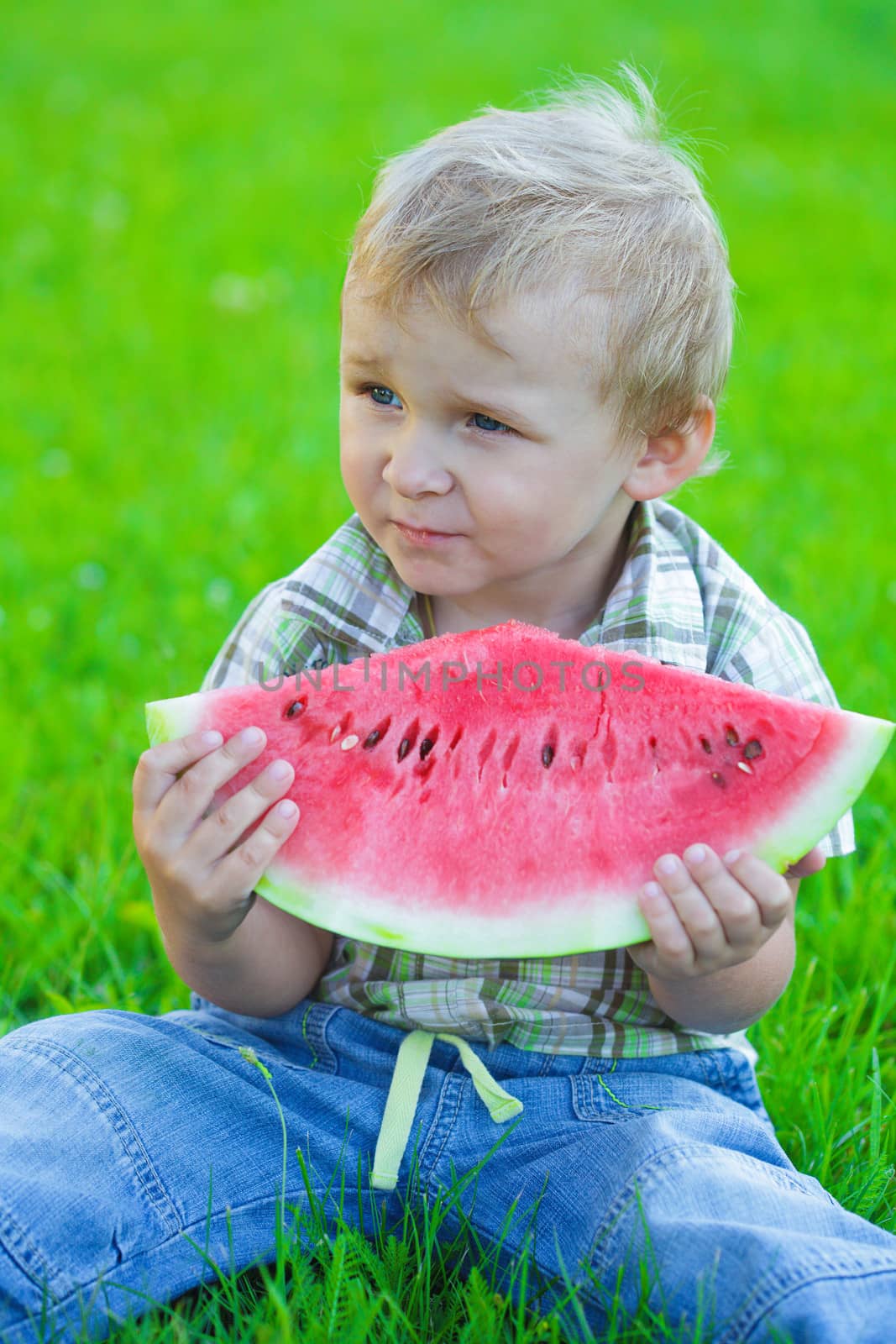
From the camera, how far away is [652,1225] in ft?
4.93

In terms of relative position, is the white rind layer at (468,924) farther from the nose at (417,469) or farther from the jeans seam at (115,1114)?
the nose at (417,469)

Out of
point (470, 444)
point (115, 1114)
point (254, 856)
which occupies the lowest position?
point (115, 1114)

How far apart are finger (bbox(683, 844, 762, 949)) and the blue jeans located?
0.30 meters

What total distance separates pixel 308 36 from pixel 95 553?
7.78 metres

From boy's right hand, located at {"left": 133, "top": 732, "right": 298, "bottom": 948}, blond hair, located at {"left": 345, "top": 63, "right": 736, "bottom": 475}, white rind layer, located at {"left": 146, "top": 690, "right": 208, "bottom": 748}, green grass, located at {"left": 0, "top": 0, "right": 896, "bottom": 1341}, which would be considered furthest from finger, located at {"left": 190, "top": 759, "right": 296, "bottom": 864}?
blond hair, located at {"left": 345, "top": 63, "right": 736, "bottom": 475}

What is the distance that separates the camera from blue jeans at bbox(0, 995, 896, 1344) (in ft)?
4.68

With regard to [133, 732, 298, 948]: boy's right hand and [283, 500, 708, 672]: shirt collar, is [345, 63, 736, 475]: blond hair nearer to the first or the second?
[283, 500, 708, 672]: shirt collar

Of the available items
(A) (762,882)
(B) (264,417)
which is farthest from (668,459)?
(B) (264,417)

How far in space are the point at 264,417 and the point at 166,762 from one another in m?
2.98

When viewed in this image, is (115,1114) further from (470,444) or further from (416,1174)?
(470,444)

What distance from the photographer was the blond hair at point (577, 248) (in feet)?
5.49

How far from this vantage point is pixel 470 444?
1696 mm

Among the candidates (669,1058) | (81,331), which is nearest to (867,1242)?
(669,1058)

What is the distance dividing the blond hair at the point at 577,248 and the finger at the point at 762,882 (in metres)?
0.64
